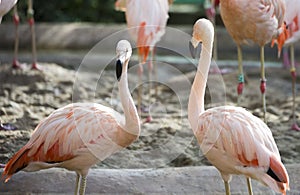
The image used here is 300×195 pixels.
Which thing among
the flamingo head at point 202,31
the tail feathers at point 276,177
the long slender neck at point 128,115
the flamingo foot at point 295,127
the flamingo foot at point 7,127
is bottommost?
the flamingo foot at point 295,127

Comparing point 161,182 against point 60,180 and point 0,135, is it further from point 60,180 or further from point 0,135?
point 0,135

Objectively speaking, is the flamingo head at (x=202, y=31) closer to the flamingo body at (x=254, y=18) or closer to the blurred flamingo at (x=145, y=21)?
the flamingo body at (x=254, y=18)

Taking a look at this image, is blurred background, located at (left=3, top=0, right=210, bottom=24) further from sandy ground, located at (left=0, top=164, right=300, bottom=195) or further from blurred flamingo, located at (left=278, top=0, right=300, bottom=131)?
sandy ground, located at (left=0, top=164, right=300, bottom=195)

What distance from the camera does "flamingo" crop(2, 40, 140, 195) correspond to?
4102 millimetres

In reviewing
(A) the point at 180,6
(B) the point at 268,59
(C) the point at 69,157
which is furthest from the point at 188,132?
(A) the point at 180,6

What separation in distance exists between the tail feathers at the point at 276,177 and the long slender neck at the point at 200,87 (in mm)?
608

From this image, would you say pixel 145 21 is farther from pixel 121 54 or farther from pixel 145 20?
pixel 121 54

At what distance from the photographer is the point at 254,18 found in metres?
5.47

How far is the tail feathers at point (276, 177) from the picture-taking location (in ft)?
12.4

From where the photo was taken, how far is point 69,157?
13.5 feet

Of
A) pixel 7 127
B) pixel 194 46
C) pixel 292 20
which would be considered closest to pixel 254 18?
pixel 292 20

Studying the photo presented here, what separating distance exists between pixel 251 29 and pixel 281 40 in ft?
1.85

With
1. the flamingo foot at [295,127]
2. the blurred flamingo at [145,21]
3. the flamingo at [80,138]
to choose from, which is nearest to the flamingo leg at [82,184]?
the flamingo at [80,138]

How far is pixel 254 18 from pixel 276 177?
201 cm
